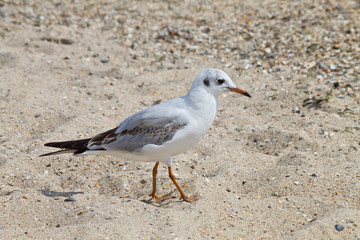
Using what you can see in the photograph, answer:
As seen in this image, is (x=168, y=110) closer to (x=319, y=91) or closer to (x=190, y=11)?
(x=319, y=91)

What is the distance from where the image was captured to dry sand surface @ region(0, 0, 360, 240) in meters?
3.75

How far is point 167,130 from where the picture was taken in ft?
13.2

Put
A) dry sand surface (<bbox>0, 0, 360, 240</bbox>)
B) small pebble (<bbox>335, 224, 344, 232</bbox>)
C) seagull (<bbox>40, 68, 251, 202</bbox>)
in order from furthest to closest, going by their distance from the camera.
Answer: seagull (<bbox>40, 68, 251, 202</bbox>) < dry sand surface (<bbox>0, 0, 360, 240</bbox>) < small pebble (<bbox>335, 224, 344, 232</bbox>)

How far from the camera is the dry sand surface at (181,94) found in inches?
148

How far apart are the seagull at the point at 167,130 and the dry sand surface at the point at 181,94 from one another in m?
0.38

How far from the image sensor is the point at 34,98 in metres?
5.86

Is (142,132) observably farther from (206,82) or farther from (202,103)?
(206,82)

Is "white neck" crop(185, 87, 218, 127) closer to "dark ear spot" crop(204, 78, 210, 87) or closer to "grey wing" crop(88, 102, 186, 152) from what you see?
"dark ear spot" crop(204, 78, 210, 87)

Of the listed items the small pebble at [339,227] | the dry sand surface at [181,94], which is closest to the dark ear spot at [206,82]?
the dry sand surface at [181,94]

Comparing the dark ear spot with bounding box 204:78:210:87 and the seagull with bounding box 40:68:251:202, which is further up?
the dark ear spot with bounding box 204:78:210:87

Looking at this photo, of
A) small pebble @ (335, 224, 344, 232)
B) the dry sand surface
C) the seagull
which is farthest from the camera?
the seagull

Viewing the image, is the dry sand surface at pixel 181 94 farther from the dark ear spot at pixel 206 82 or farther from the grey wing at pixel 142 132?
the dark ear spot at pixel 206 82

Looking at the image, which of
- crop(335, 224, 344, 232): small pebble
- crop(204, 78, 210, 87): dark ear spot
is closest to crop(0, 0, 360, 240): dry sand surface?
crop(335, 224, 344, 232): small pebble

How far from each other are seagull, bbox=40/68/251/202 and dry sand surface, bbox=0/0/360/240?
1.25 feet
